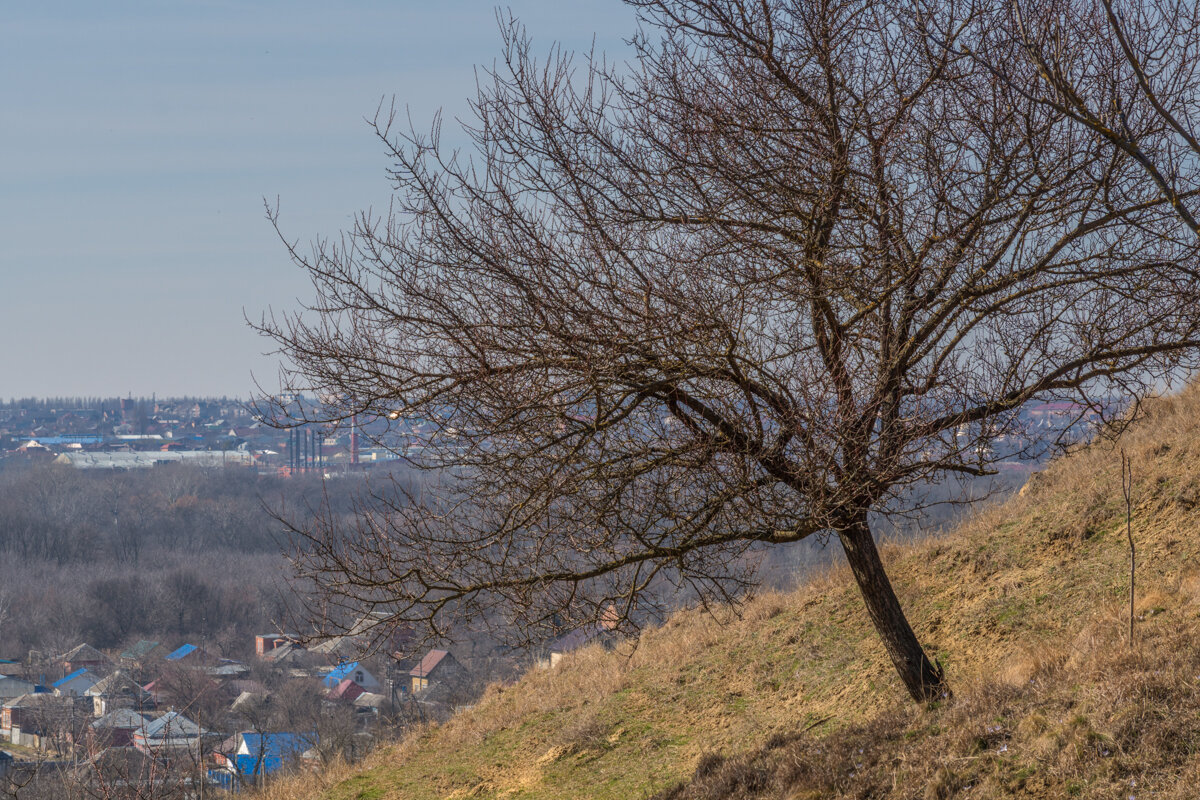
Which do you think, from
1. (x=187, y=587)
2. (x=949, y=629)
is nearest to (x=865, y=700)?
(x=949, y=629)

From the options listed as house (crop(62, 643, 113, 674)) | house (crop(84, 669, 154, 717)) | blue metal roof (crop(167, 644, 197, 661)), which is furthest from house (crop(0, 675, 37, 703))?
house (crop(84, 669, 154, 717))

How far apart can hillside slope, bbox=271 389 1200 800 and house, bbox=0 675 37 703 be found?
146 feet

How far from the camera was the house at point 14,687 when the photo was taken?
157 feet

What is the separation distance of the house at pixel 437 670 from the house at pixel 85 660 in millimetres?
19738

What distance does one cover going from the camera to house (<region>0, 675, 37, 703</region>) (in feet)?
157

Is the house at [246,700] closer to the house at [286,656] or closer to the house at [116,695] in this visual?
the house at [116,695]

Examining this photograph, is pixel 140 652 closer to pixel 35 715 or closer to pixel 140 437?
pixel 35 715

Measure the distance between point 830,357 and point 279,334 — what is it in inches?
149

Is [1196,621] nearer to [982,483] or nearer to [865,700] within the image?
[865,700]

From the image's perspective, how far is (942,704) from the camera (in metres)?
6.46

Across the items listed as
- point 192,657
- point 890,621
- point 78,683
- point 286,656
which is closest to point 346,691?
point 286,656

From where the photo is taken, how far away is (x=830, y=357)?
6113 mm

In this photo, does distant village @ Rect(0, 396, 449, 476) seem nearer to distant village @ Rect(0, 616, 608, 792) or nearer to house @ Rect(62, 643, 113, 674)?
distant village @ Rect(0, 616, 608, 792)

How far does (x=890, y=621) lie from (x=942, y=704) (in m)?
0.76
